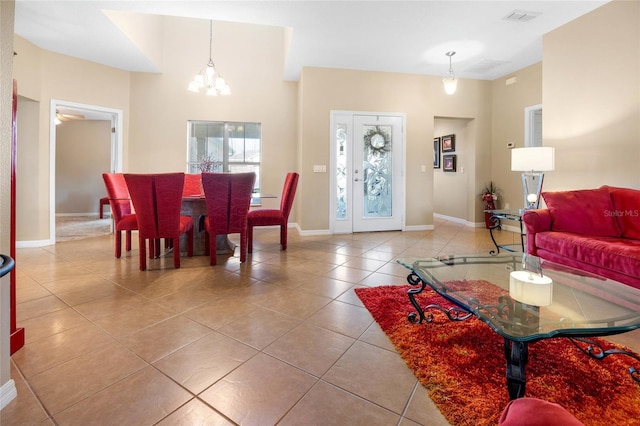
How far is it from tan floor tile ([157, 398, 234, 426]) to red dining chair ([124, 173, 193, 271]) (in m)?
2.16

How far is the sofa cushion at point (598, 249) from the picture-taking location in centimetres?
208

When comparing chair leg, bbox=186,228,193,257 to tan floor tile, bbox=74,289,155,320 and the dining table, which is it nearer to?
the dining table

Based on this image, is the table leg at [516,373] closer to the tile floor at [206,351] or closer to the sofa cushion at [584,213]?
the tile floor at [206,351]

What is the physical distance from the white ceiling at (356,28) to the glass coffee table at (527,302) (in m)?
2.88

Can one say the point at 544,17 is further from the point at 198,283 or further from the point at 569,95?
the point at 198,283

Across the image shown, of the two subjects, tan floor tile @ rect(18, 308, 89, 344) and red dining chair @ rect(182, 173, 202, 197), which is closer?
tan floor tile @ rect(18, 308, 89, 344)

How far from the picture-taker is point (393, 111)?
5.41 m

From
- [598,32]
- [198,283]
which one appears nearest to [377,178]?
[598,32]

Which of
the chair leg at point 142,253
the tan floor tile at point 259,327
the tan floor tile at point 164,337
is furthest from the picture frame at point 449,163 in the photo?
the tan floor tile at point 164,337

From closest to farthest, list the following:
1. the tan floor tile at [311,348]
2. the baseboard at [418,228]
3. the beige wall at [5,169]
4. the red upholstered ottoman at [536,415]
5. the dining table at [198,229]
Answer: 1. the red upholstered ottoman at [536,415]
2. the beige wall at [5,169]
3. the tan floor tile at [311,348]
4. the dining table at [198,229]
5. the baseboard at [418,228]

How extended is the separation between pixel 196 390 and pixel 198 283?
151cm

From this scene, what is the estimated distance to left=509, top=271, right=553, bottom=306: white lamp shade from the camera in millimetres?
1480

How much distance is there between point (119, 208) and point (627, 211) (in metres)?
5.10

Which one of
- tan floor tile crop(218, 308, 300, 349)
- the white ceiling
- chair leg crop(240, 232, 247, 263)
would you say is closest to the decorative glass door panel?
the white ceiling
